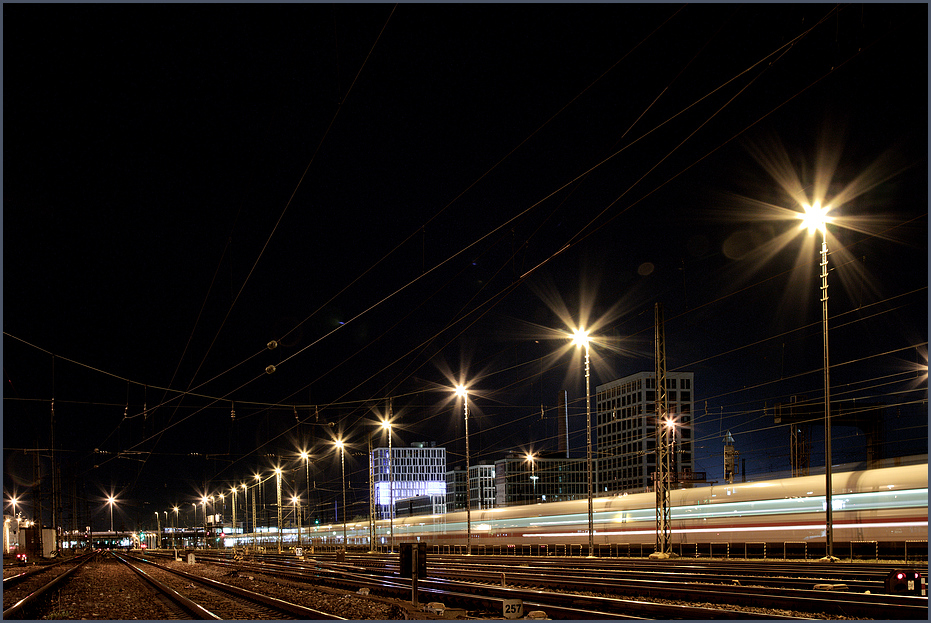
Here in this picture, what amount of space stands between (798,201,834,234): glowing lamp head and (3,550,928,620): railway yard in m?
9.85

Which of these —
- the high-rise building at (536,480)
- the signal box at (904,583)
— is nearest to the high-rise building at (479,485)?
the high-rise building at (536,480)

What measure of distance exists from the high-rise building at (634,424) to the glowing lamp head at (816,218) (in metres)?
130

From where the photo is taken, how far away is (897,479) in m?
28.5

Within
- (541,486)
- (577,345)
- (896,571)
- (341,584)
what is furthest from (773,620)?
(541,486)

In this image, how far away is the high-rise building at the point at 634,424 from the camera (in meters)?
158

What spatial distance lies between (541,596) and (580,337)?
56.1 feet

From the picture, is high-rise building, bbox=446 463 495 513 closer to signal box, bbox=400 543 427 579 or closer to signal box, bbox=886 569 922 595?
signal box, bbox=400 543 427 579

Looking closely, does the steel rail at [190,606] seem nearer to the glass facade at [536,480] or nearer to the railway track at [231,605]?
the railway track at [231,605]

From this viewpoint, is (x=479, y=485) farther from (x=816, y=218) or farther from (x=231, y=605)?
(x=816, y=218)

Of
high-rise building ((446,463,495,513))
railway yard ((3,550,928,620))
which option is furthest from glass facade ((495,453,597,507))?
railway yard ((3,550,928,620))

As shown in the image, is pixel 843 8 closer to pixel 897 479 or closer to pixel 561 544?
pixel 897 479

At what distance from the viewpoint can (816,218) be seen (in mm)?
24875

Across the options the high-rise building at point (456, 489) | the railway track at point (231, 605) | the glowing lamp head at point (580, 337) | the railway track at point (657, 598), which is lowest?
the high-rise building at point (456, 489)

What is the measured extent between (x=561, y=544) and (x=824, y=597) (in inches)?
1348
